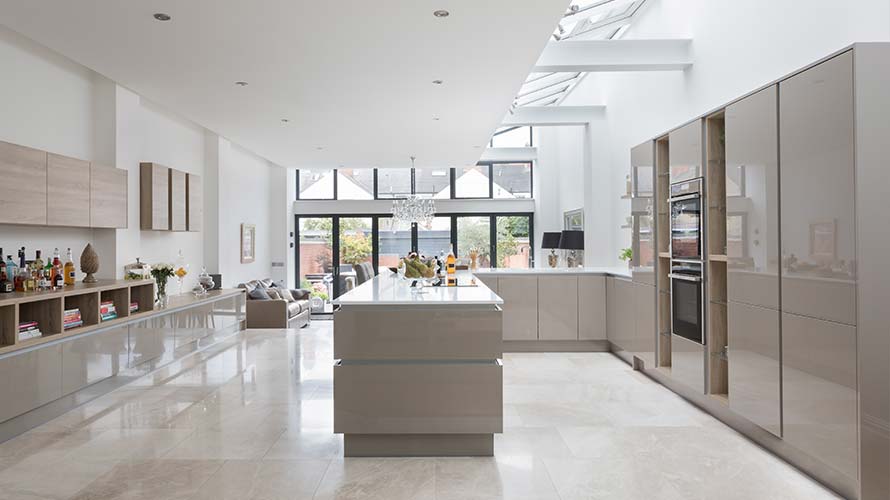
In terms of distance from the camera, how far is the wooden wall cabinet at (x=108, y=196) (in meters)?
4.82

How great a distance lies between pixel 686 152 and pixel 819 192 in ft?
4.78

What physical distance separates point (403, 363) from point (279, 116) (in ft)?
13.4

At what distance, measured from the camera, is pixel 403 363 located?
3.21 meters

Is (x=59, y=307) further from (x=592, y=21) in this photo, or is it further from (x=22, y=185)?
(x=592, y=21)

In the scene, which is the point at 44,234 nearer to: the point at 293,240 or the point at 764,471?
the point at 764,471

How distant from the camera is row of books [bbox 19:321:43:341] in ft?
12.3

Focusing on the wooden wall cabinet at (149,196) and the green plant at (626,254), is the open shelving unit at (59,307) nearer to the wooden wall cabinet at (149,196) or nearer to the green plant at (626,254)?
the wooden wall cabinet at (149,196)

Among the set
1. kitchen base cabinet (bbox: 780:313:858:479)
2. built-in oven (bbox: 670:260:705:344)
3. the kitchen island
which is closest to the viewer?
kitchen base cabinet (bbox: 780:313:858:479)

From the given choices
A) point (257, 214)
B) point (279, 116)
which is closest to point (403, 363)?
point (279, 116)

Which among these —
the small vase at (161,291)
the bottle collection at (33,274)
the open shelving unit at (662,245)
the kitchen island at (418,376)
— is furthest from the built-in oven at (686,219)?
the small vase at (161,291)

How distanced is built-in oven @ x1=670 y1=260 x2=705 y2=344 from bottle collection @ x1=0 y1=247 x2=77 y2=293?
4570mm

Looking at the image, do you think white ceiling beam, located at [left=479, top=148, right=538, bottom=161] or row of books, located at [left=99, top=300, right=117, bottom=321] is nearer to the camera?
row of books, located at [left=99, top=300, right=117, bottom=321]

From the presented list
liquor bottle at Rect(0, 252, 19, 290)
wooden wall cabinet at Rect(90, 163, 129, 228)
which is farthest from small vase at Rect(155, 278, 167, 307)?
liquor bottle at Rect(0, 252, 19, 290)

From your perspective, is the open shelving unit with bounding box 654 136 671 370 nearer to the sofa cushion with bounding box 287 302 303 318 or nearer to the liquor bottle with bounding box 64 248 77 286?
the liquor bottle with bounding box 64 248 77 286
